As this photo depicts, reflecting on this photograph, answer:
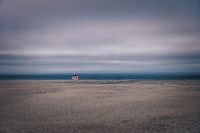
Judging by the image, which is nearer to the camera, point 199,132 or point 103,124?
point 199,132

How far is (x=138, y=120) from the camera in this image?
41.4 ft

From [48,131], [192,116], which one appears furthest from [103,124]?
[192,116]

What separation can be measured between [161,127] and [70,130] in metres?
4.86

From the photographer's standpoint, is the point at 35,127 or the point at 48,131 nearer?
the point at 48,131

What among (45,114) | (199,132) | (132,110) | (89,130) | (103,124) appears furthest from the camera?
(132,110)

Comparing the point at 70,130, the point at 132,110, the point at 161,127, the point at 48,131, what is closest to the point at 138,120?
the point at 161,127

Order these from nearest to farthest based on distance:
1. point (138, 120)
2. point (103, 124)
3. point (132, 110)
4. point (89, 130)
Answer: point (89, 130) → point (103, 124) → point (138, 120) → point (132, 110)

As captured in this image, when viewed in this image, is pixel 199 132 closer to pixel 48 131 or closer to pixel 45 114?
pixel 48 131

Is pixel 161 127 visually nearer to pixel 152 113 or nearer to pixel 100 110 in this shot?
pixel 152 113

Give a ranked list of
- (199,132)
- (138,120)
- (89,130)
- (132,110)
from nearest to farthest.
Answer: (199,132)
(89,130)
(138,120)
(132,110)

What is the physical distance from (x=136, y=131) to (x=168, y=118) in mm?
3488

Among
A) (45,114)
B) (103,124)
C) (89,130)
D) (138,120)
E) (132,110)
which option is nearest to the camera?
(89,130)

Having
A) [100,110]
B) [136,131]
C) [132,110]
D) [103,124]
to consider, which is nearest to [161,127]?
[136,131]

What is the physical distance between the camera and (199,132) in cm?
997
